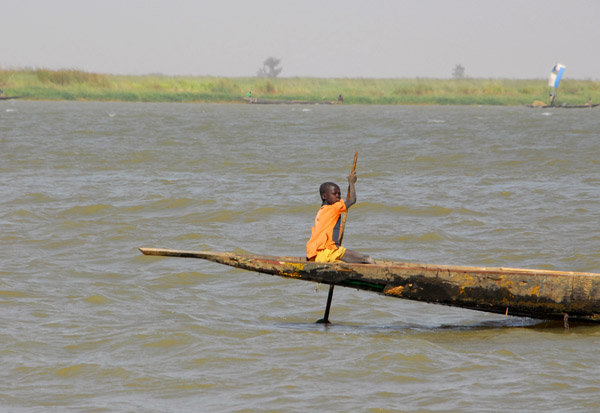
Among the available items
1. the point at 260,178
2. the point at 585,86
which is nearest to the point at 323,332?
the point at 260,178

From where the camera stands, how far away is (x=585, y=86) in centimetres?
5462

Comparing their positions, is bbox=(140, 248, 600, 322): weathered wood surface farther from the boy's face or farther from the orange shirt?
the boy's face

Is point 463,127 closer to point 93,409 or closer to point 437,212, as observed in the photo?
point 437,212

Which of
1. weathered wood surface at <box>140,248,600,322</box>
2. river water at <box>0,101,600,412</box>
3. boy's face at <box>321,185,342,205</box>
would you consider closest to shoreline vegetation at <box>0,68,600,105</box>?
river water at <box>0,101,600,412</box>

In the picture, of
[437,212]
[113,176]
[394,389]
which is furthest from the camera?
[113,176]

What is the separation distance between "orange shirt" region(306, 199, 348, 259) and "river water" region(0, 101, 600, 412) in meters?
0.62

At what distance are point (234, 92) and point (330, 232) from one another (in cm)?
4433

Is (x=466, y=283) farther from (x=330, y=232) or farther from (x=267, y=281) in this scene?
(x=267, y=281)

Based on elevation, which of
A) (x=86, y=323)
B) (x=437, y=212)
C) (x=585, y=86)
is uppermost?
(x=585, y=86)

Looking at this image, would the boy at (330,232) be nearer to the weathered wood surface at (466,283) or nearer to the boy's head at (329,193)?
the boy's head at (329,193)

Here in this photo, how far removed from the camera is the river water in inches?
187

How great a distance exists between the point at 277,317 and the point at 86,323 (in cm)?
150

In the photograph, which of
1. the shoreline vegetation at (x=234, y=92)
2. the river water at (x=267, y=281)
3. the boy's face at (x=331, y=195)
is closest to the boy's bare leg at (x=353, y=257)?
the boy's face at (x=331, y=195)

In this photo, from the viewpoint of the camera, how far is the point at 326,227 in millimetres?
6059
